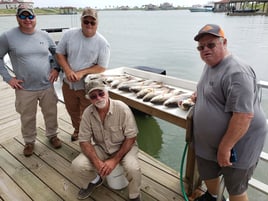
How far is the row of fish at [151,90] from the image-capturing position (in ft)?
6.22

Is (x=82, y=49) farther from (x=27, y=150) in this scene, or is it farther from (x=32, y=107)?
(x=27, y=150)

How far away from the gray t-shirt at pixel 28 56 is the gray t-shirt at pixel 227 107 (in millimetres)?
1611

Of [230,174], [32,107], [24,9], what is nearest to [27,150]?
[32,107]

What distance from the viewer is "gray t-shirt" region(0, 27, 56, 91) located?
2133 mm

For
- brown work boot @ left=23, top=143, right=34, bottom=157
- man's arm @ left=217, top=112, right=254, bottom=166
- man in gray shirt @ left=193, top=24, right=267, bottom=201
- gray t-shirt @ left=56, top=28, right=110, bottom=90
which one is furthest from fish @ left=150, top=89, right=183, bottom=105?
brown work boot @ left=23, top=143, right=34, bottom=157

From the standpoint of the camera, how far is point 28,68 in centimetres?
220

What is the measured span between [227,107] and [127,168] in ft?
3.03

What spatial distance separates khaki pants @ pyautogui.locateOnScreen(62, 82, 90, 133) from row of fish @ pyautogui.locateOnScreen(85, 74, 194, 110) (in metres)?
0.31

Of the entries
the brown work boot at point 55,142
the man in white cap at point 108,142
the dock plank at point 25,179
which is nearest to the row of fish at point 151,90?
the man in white cap at point 108,142

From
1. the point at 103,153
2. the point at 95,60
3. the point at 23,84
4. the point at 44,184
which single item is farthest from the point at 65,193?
the point at 95,60

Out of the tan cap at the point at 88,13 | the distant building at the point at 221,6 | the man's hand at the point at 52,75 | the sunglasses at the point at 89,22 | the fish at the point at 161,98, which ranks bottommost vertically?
the fish at the point at 161,98

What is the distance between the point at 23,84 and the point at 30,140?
661mm

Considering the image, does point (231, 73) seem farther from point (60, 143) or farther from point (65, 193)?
point (60, 143)

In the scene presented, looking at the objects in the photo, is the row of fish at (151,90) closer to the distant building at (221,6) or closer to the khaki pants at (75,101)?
the khaki pants at (75,101)
